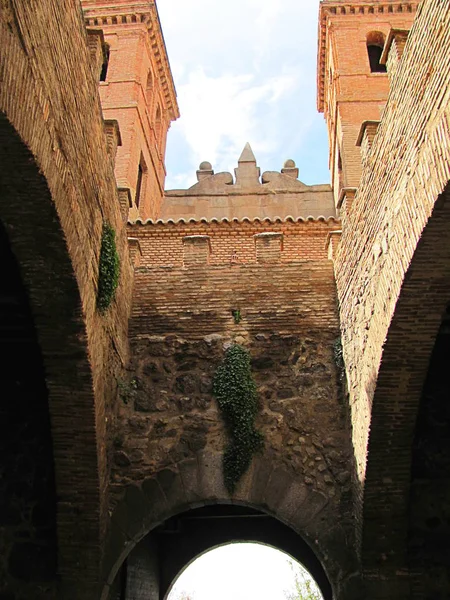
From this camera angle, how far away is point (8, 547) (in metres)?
5.60

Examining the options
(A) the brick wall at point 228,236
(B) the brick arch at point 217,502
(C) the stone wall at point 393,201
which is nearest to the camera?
(C) the stone wall at point 393,201

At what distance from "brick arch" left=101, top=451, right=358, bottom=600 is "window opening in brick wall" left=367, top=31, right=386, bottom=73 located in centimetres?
1484

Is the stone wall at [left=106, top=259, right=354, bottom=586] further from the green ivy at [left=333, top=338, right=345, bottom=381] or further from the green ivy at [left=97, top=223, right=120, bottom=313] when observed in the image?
the green ivy at [left=97, top=223, right=120, bottom=313]

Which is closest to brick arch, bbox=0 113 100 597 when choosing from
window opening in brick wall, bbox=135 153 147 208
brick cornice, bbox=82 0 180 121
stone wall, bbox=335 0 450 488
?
stone wall, bbox=335 0 450 488

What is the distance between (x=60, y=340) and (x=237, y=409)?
6.79 feet

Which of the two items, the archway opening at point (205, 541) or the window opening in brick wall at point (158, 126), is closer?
the archway opening at point (205, 541)

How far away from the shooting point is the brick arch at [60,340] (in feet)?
11.8

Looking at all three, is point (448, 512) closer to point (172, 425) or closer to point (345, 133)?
point (172, 425)

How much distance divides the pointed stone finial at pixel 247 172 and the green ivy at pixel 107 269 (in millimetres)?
10721

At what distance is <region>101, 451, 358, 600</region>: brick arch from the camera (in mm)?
5410

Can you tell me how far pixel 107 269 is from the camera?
5.25 m

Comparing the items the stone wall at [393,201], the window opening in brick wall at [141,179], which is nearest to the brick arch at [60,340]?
the stone wall at [393,201]

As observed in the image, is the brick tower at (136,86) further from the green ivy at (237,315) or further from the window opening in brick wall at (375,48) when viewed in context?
the green ivy at (237,315)

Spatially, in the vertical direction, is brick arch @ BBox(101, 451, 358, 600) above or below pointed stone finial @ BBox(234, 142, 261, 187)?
below
